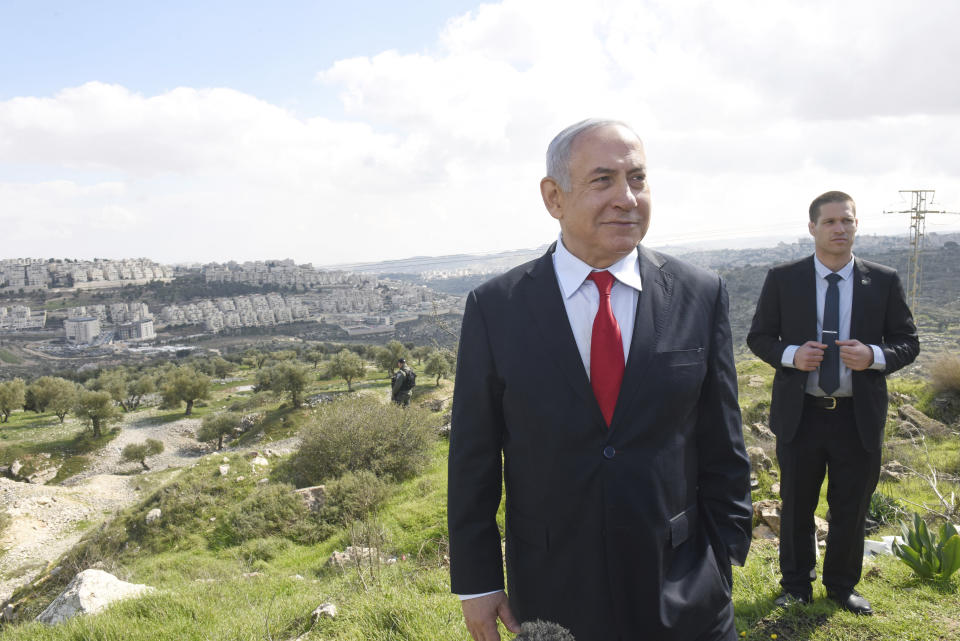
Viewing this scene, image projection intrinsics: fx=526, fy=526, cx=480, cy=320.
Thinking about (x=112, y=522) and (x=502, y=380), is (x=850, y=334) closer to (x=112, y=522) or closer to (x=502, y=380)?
(x=502, y=380)

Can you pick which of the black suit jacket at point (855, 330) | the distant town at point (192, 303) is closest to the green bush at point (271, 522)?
the black suit jacket at point (855, 330)

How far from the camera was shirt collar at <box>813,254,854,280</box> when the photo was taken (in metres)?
2.69

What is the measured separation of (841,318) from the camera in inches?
105

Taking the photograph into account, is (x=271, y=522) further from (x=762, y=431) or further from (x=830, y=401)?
(x=830, y=401)

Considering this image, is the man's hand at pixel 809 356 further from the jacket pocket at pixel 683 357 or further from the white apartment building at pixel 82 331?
the white apartment building at pixel 82 331

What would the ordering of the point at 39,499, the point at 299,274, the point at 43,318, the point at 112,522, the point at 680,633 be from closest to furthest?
the point at 680,633
the point at 112,522
the point at 39,499
the point at 43,318
the point at 299,274

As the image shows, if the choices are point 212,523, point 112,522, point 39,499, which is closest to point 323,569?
point 212,523

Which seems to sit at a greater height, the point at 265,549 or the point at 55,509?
the point at 265,549

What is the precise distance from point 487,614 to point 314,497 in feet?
23.9

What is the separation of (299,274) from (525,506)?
520 feet

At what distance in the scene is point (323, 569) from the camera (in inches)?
212

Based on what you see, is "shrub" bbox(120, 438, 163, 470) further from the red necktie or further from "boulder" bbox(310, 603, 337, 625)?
the red necktie

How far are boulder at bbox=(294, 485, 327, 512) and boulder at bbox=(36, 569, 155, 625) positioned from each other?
3734mm

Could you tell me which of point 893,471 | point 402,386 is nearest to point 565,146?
point 893,471
